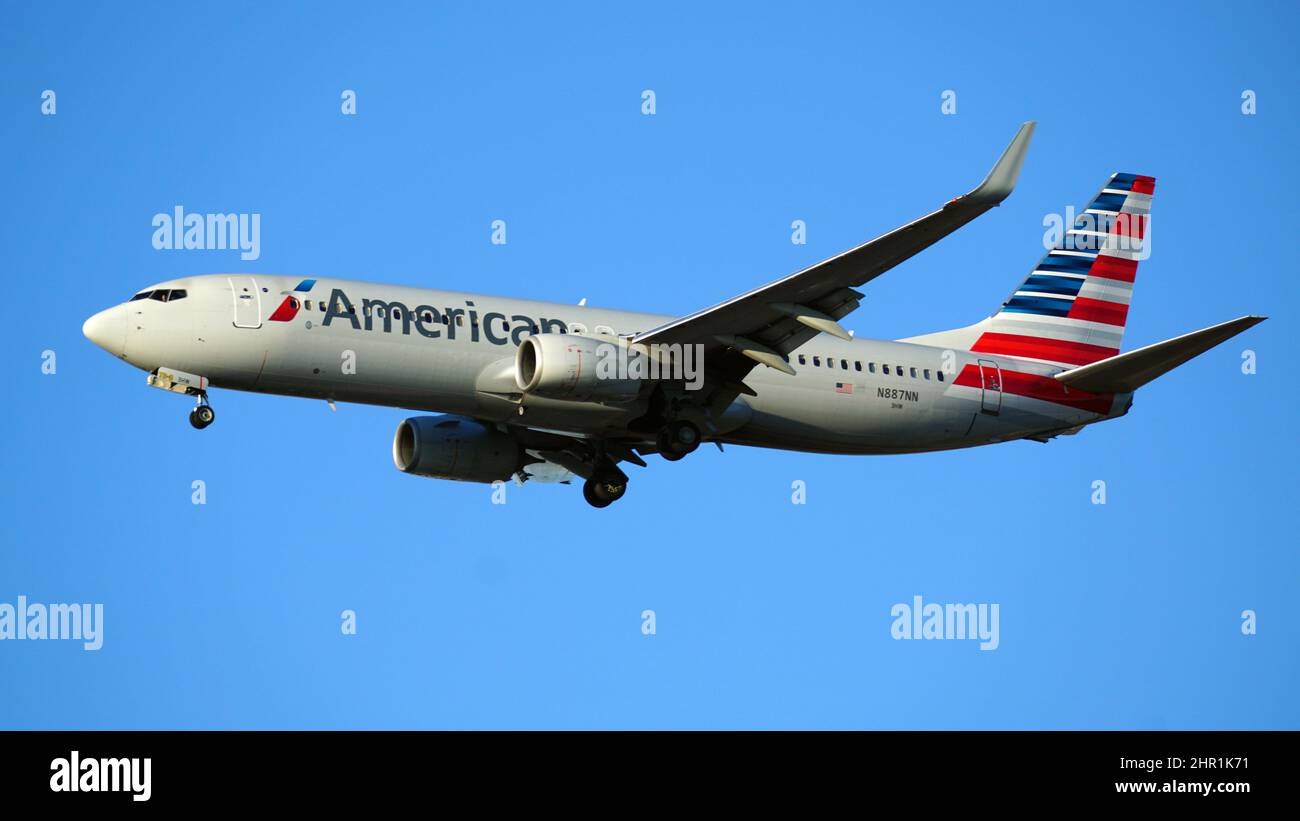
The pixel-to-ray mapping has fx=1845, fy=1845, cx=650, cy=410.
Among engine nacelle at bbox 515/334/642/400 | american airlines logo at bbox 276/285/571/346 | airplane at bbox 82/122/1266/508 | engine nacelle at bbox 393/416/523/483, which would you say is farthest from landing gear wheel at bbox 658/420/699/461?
engine nacelle at bbox 393/416/523/483

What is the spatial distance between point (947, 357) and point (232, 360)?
1717cm

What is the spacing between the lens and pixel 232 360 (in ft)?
127

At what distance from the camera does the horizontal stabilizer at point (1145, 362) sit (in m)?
38.5

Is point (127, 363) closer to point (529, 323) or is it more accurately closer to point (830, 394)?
point (529, 323)

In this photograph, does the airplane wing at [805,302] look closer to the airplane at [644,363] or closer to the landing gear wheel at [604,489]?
the airplane at [644,363]

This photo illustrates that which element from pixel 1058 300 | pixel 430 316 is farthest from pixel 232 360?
pixel 1058 300

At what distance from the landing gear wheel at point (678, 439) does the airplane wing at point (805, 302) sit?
4.30ft

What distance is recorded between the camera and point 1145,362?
42438 mm

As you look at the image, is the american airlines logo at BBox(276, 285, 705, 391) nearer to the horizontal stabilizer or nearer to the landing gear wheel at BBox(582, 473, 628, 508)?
the landing gear wheel at BBox(582, 473, 628, 508)

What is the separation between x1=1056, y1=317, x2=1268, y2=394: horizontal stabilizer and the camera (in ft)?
126

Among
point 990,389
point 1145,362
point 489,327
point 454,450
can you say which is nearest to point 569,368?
point 489,327

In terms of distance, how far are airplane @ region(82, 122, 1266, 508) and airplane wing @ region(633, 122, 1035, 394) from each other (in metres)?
0.05
